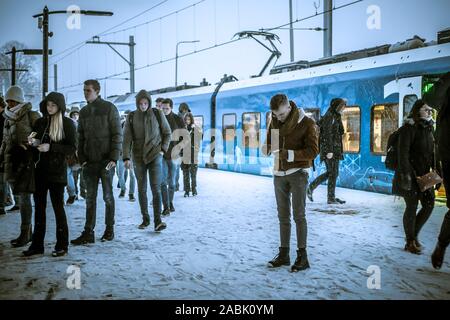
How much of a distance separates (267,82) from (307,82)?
2.23 meters

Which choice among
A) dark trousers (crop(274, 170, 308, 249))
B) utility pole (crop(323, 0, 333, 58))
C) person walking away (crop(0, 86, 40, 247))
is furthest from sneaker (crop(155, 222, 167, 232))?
utility pole (crop(323, 0, 333, 58))

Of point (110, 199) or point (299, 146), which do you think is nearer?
point (299, 146)

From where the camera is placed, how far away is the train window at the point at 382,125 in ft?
36.3

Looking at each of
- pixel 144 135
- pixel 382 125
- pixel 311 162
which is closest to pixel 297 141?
pixel 311 162

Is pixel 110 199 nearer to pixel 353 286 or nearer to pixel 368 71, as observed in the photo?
pixel 353 286

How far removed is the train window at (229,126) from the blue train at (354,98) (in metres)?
0.03

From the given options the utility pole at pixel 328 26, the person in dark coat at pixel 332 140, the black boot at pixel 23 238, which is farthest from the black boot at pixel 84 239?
the utility pole at pixel 328 26

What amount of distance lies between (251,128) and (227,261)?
11.0 meters

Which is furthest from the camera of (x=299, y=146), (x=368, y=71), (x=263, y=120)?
(x=263, y=120)

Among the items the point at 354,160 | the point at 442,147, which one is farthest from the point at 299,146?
the point at 354,160

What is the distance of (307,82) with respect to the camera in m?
13.9

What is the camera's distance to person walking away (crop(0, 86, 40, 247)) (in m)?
5.99

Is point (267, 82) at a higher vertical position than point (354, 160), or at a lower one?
higher

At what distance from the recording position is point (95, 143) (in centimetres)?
660
